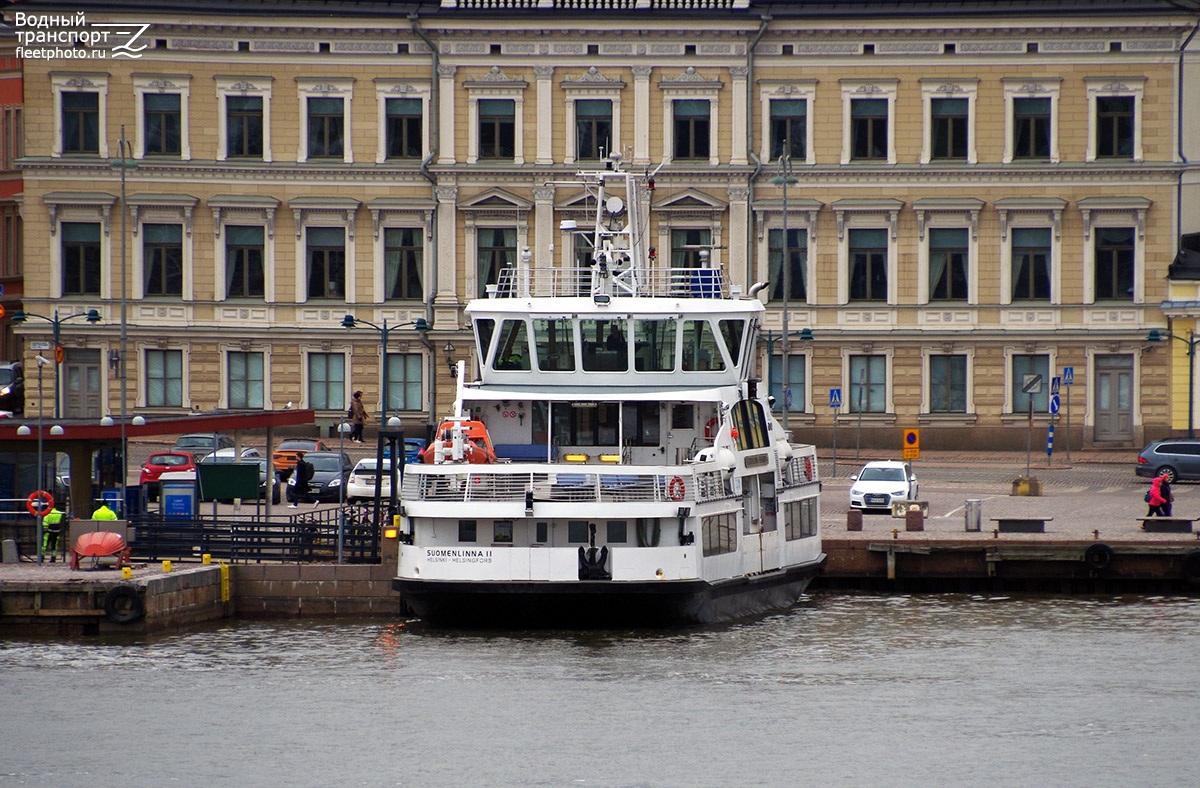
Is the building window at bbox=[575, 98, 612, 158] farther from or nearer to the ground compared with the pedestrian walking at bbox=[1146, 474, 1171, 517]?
farther from the ground

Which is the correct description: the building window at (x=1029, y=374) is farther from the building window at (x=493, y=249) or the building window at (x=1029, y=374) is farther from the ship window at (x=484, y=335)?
the ship window at (x=484, y=335)

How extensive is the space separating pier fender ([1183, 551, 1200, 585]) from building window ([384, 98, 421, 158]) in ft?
128

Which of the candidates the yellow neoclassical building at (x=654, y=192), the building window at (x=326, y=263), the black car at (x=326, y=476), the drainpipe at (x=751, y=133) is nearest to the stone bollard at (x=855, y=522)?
the black car at (x=326, y=476)

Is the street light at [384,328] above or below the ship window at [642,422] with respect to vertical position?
above

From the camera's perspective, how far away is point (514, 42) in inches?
3076

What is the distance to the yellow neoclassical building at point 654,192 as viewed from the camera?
255ft

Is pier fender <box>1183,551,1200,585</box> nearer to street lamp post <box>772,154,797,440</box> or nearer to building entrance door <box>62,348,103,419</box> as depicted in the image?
street lamp post <box>772,154,797,440</box>

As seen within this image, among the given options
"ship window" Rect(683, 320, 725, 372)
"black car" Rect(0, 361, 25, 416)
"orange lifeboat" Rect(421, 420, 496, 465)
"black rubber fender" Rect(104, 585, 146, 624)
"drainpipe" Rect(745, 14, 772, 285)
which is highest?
"drainpipe" Rect(745, 14, 772, 285)

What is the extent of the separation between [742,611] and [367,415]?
3711 cm

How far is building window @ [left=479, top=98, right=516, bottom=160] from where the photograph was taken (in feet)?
259

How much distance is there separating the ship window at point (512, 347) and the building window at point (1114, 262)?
3831cm

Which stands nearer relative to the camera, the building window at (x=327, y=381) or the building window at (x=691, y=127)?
the building window at (x=691, y=127)

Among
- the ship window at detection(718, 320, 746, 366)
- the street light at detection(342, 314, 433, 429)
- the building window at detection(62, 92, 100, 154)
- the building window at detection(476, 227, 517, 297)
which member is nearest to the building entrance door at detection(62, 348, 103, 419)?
the building window at detection(62, 92, 100, 154)

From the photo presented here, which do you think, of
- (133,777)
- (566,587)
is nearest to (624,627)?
(566,587)
